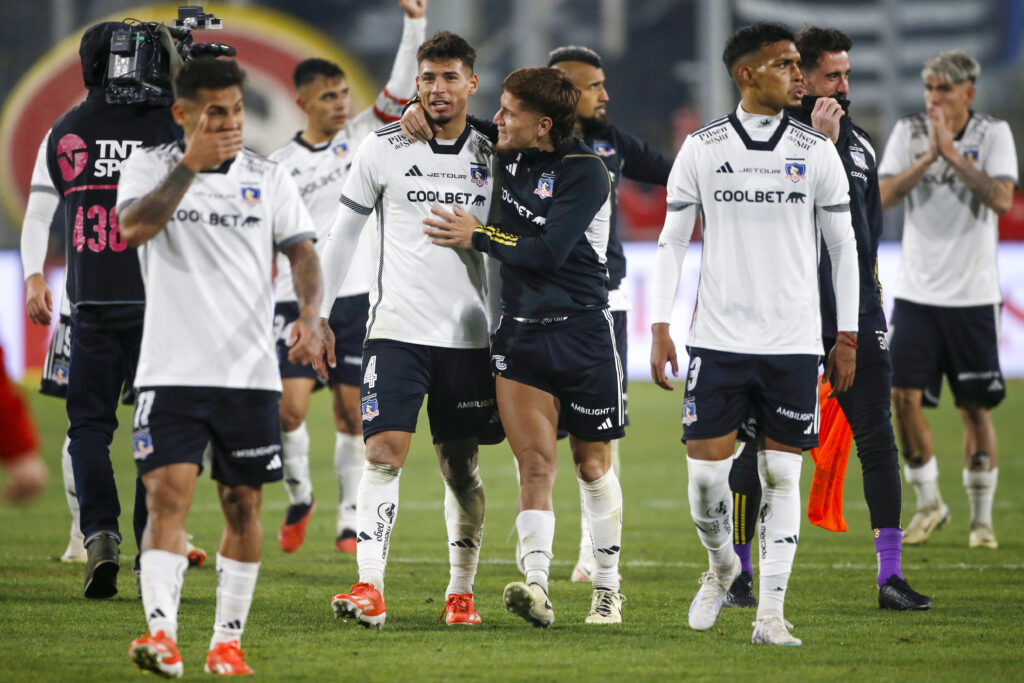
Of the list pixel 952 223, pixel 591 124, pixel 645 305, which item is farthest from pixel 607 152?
pixel 645 305

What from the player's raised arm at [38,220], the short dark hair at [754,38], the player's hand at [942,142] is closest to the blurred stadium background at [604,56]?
the player's hand at [942,142]

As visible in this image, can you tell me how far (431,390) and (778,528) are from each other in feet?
5.19

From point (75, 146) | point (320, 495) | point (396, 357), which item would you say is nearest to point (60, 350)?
point (75, 146)

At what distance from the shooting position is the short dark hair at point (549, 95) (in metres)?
6.30

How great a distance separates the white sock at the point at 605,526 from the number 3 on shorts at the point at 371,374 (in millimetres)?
1017

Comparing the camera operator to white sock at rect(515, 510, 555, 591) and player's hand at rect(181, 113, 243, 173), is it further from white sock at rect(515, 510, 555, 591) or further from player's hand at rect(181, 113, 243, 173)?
white sock at rect(515, 510, 555, 591)

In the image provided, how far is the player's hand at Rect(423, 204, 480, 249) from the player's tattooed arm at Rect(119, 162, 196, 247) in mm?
1394

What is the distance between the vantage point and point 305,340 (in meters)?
5.34

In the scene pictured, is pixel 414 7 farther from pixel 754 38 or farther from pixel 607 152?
pixel 754 38

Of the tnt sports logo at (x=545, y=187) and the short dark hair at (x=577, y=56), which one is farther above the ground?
the short dark hair at (x=577, y=56)

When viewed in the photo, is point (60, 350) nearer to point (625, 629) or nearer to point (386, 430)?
point (386, 430)

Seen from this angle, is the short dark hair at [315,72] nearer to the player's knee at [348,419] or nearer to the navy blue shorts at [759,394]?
the player's knee at [348,419]

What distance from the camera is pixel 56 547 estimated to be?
9109 mm

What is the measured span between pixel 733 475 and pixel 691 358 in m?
1.24
